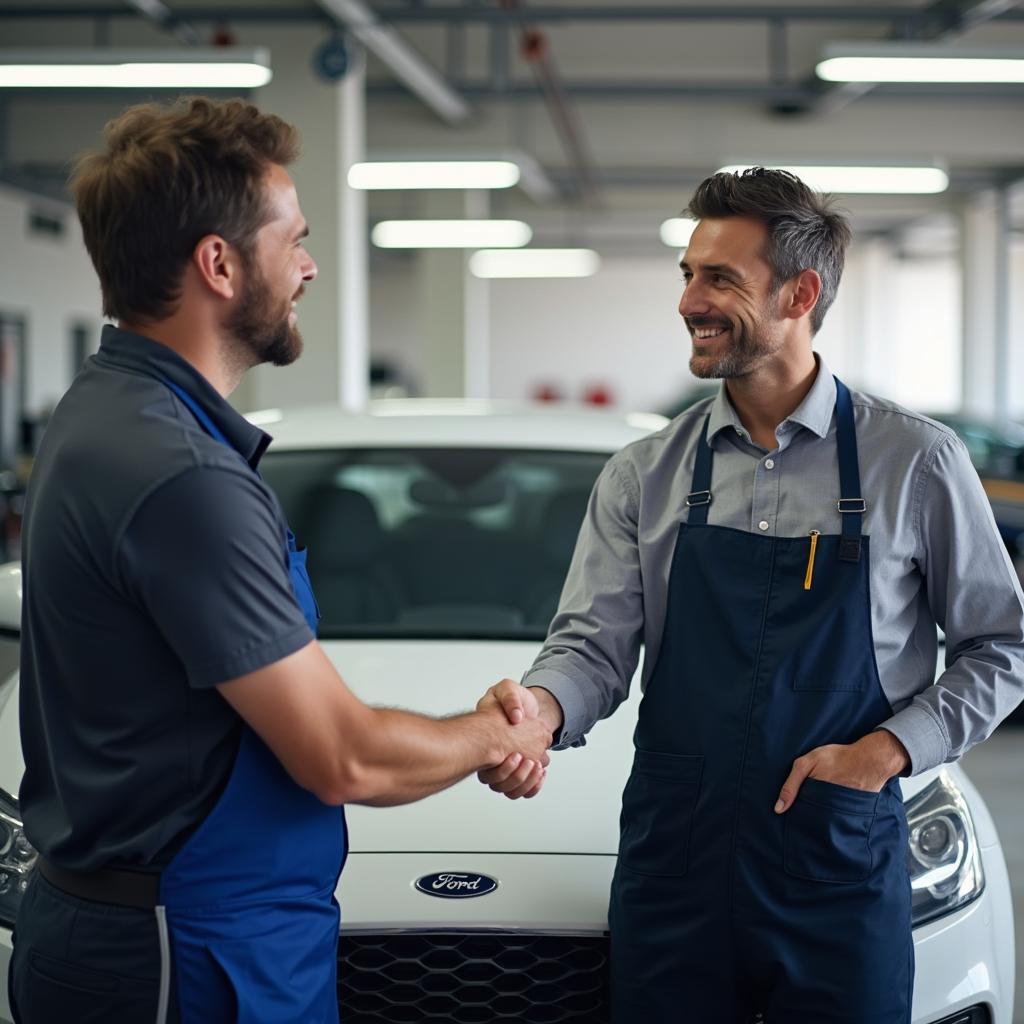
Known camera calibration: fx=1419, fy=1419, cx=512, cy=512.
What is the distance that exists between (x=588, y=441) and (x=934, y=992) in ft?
4.95

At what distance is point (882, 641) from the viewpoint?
1.73 m

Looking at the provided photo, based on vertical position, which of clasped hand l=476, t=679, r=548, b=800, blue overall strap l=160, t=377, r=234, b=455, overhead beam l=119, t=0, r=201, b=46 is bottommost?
clasped hand l=476, t=679, r=548, b=800

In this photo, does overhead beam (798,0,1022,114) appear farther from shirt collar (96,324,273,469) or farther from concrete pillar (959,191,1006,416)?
shirt collar (96,324,273,469)

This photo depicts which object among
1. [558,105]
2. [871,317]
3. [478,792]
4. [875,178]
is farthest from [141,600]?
[871,317]

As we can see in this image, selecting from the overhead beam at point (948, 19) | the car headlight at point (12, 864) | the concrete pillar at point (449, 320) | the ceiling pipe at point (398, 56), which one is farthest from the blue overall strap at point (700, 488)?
the concrete pillar at point (449, 320)

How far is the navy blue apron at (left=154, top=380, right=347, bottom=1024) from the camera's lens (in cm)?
135

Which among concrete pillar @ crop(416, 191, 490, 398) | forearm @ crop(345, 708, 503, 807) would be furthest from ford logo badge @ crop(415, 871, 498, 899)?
concrete pillar @ crop(416, 191, 490, 398)

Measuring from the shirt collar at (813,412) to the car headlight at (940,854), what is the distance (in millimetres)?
608

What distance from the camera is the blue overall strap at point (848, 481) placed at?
1.72 metres

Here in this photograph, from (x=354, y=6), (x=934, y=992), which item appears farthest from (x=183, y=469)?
(x=354, y=6)

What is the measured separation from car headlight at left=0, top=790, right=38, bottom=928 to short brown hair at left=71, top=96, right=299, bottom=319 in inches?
35.2

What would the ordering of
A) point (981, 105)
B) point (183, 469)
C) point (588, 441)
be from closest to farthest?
point (183, 469), point (588, 441), point (981, 105)

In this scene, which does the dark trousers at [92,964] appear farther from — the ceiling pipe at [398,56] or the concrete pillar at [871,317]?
the concrete pillar at [871,317]

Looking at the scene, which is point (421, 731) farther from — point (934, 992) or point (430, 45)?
point (430, 45)
